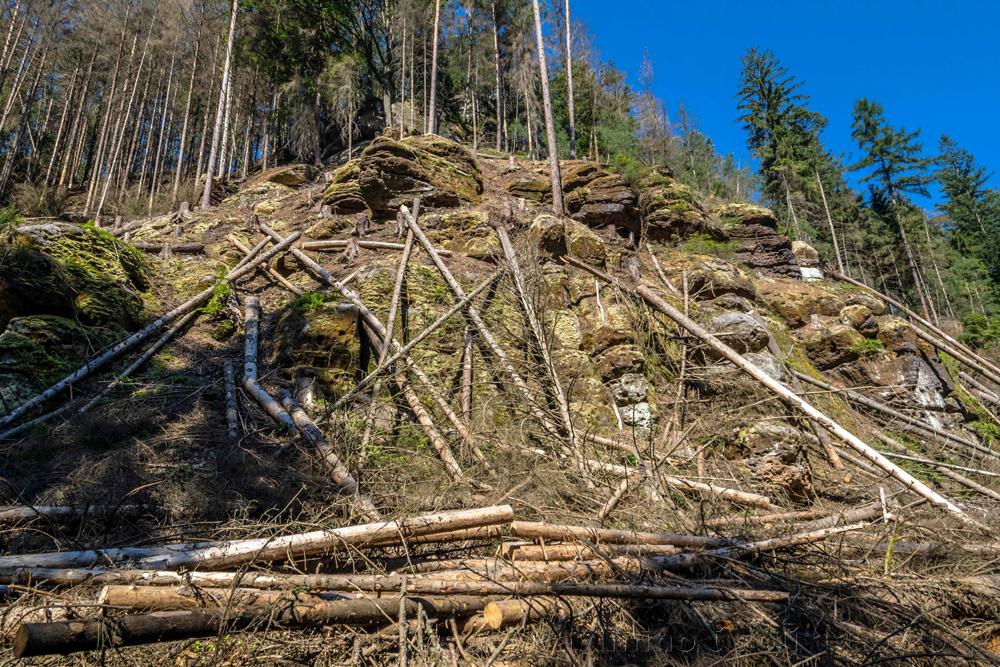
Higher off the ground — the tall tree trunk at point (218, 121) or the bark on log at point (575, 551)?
the tall tree trunk at point (218, 121)

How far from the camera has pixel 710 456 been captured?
5098mm

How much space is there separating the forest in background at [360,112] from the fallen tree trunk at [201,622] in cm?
1398

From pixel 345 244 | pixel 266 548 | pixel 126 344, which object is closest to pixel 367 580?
pixel 266 548

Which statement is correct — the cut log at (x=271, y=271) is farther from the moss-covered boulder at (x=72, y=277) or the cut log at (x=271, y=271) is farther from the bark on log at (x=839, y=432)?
the bark on log at (x=839, y=432)

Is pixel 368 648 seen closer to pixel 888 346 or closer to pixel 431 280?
pixel 431 280

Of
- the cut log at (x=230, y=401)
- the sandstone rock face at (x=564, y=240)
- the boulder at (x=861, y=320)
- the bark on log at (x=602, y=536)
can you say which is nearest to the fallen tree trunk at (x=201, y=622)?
the bark on log at (x=602, y=536)

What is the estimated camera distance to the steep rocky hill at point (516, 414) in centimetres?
289

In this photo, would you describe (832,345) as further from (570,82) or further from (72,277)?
(570,82)

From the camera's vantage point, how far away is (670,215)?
11.6 m

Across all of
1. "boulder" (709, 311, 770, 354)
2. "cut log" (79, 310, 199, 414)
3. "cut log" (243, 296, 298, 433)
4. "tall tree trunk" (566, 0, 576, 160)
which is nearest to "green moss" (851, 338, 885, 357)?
"boulder" (709, 311, 770, 354)

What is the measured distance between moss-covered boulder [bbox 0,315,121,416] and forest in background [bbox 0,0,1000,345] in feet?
40.6

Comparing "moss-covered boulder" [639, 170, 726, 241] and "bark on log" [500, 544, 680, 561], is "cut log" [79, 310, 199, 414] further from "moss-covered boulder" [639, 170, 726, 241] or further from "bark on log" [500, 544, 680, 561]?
"moss-covered boulder" [639, 170, 726, 241]

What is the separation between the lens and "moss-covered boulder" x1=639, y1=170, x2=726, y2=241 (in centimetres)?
1166

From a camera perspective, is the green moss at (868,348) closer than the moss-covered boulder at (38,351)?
No
